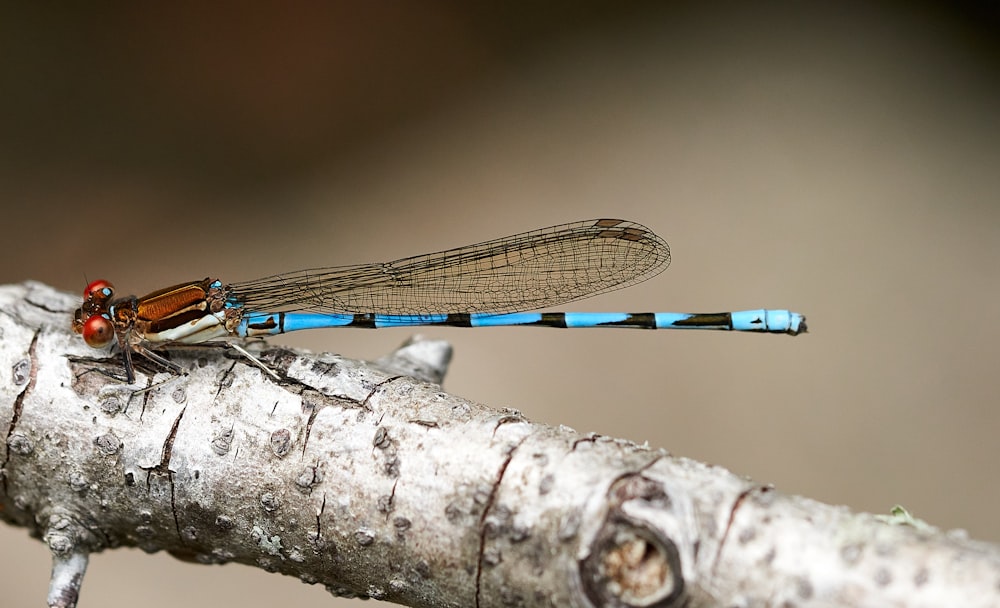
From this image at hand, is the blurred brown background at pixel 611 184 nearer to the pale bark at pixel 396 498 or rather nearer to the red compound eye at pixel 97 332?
the red compound eye at pixel 97 332

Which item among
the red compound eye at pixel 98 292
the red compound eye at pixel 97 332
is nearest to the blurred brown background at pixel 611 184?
the red compound eye at pixel 98 292

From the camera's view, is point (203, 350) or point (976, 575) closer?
point (976, 575)

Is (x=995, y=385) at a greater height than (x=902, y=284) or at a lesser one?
lesser

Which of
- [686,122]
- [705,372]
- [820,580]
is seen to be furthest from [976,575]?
[686,122]

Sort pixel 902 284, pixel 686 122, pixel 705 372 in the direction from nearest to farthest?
1. pixel 705 372
2. pixel 902 284
3. pixel 686 122

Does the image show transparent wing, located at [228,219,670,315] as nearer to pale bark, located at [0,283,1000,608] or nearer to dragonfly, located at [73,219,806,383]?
dragonfly, located at [73,219,806,383]

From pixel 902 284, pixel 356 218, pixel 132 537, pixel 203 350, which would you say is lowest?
pixel 132 537

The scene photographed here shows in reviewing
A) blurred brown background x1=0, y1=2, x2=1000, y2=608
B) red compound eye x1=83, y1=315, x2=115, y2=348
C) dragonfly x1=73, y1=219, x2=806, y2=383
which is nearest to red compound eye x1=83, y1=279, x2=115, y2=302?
dragonfly x1=73, y1=219, x2=806, y2=383

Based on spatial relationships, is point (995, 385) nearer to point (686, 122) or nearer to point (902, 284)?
point (902, 284)
